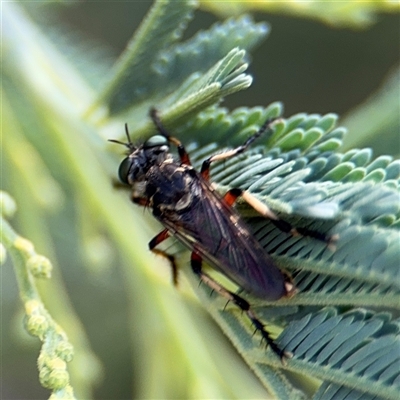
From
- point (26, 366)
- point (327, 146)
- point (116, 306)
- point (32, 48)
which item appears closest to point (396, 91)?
point (327, 146)

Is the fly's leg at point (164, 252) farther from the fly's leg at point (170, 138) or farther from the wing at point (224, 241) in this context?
the fly's leg at point (170, 138)

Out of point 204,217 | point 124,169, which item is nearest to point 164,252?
point 204,217

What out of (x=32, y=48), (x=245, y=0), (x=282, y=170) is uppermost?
(x=245, y=0)

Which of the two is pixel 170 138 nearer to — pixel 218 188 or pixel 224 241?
pixel 218 188

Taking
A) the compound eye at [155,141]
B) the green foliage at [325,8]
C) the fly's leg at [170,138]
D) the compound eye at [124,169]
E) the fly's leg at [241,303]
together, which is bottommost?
the fly's leg at [241,303]

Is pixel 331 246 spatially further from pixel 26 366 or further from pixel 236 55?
pixel 26 366

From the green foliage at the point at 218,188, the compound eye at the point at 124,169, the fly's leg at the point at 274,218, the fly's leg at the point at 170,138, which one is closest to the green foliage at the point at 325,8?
the green foliage at the point at 218,188

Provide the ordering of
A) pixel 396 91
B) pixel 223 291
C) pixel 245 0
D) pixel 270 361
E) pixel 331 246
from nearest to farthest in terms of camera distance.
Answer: pixel 331 246 → pixel 270 361 → pixel 223 291 → pixel 245 0 → pixel 396 91
